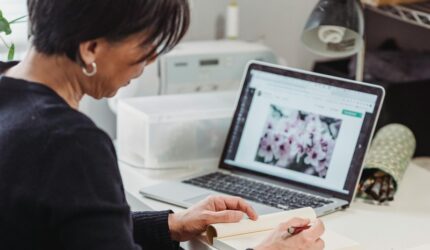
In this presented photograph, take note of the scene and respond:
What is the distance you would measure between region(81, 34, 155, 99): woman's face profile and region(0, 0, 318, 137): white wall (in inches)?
40.0

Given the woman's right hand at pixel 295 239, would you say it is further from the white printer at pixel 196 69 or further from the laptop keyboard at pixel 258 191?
the white printer at pixel 196 69

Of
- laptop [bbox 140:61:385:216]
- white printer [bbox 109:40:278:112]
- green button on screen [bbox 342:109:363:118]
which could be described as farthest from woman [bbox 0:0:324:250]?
white printer [bbox 109:40:278:112]

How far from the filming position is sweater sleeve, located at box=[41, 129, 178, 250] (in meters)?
0.99

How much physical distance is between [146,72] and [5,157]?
97 centimetres

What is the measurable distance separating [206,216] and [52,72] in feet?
1.47

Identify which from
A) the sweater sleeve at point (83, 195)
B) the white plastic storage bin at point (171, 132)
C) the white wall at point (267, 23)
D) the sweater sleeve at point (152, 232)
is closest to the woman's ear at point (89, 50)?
the sweater sleeve at point (83, 195)

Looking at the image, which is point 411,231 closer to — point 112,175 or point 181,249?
point 181,249

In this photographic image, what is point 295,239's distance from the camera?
4.17ft

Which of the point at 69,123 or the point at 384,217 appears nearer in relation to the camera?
the point at 69,123

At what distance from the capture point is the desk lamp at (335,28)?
173 cm

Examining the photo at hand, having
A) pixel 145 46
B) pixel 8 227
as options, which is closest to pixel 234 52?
pixel 145 46

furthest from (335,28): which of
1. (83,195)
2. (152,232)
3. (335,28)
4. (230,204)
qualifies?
(83,195)

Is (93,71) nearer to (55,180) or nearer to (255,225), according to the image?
(55,180)

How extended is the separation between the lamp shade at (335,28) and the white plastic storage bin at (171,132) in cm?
26
